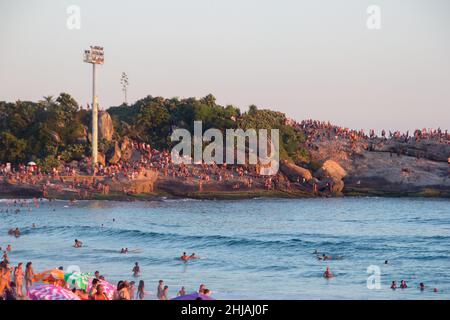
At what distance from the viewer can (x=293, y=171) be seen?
8788 centimetres

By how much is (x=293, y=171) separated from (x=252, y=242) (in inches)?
1438

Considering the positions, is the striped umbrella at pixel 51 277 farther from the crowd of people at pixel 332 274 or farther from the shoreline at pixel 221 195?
the shoreline at pixel 221 195

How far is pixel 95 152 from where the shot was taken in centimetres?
8531

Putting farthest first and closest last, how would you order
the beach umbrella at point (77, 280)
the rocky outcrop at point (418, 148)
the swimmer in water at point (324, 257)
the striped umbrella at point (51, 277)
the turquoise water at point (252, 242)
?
the rocky outcrop at point (418, 148)
the swimmer in water at point (324, 257)
the turquoise water at point (252, 242)
the striped umbrella at point (51, 277)
the beach umbrella at point (77, 280)

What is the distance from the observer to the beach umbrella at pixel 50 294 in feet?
78.3

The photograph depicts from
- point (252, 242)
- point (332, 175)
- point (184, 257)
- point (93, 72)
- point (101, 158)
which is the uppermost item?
point (93, 72)

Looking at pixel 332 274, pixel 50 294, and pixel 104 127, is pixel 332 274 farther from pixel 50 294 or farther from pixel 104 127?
pixel 104 127

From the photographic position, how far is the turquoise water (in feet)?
117

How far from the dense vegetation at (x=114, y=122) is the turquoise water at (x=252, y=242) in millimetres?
13941

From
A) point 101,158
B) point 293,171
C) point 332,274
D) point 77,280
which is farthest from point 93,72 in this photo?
point 77,280

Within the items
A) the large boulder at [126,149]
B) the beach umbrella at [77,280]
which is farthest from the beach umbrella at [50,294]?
the large boulder at [126,149]

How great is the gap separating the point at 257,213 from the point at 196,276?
114ft

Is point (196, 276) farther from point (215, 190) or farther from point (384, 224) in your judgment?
point (215, 190)
